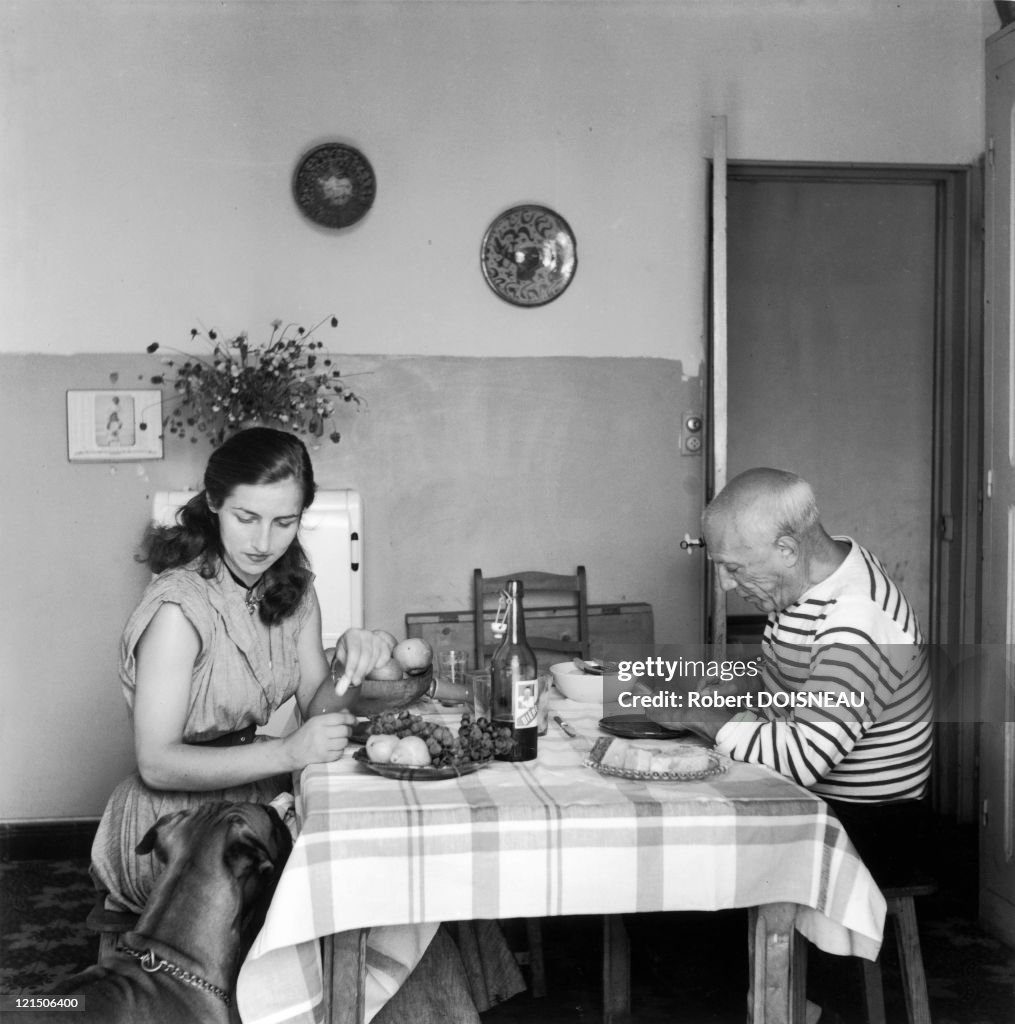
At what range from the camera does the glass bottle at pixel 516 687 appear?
205 cm

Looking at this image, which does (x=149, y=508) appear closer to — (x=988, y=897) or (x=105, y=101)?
(x=105, y=101)

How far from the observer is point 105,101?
4.19 metres

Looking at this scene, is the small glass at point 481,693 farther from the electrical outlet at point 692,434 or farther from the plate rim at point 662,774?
the electrical outlet at point 692,434

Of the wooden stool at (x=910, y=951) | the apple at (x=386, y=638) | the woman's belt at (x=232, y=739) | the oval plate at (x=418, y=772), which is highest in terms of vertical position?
the apple at (x=386, y=638)

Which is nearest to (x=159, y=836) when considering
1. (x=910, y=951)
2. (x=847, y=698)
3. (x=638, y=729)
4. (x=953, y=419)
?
(x=638, y=729)

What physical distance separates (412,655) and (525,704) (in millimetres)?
426

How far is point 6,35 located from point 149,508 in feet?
5.45

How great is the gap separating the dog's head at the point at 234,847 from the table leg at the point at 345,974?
17 cm

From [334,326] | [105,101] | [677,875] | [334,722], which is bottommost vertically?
[677,875]

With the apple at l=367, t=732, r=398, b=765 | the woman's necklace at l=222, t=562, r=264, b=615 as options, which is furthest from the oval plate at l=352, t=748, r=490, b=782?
the woman's necklace at l=222, t=562, r=264, b=615

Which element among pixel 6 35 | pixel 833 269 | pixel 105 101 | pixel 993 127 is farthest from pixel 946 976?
pixel 6 35

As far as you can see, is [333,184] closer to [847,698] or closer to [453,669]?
[453,669]

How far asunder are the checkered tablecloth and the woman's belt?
50 centimetres

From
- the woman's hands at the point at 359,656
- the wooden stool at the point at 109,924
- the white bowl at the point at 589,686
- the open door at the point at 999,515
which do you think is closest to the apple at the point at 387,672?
the woman's hands at the point at 359,656
